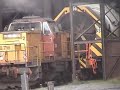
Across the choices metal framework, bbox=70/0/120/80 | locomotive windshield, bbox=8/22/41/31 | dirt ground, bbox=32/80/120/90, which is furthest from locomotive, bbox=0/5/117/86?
dirt ground, bbox=32/80/120/90

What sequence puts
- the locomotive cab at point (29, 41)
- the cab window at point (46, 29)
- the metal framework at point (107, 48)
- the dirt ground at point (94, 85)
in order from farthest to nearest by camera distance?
the cab window at point (46, 29)
the metal framework at point (107, 48)
the locomotive cab at point (29, 41)
the dirt ground at point (94, 85)

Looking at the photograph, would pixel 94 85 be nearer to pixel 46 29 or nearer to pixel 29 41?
pixel 29 41

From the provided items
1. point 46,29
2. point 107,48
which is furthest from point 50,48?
Answer: point 107,48

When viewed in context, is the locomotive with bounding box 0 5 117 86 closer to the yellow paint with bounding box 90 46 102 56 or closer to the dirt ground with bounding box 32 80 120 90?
the yellow paint with bounding box 90 46 102 56

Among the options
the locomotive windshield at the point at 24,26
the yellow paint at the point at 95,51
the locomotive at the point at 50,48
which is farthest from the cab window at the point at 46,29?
the yellow paint at the point at 95,51

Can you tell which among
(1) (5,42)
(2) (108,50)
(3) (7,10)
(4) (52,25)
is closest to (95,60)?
(2) (108,50)

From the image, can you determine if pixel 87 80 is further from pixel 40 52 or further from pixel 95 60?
pixel 40 52

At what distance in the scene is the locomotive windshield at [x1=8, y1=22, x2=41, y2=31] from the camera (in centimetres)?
1933

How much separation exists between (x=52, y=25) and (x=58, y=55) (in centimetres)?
118

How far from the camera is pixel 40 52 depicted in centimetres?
1872

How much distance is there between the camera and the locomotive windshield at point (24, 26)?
19331 mm

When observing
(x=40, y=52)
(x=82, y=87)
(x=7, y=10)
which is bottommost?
(x=82, y=87)

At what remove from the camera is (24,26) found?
19594mm

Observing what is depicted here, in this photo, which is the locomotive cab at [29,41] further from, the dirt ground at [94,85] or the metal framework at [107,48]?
the dirt ground at [94,85]
